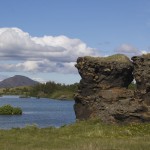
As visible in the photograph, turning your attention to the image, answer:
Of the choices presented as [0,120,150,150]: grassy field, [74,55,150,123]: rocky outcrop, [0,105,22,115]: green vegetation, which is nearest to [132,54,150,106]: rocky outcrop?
[74,55,150,123]: rocky outcrop

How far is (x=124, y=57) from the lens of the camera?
54.5 m

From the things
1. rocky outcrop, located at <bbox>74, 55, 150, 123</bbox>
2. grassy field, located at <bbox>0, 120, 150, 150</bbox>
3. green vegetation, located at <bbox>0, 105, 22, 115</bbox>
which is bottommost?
grassy field, located at <bbox>0, 120, 150, 150</bbox>

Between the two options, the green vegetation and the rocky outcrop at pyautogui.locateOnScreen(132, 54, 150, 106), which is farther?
the green vegetation

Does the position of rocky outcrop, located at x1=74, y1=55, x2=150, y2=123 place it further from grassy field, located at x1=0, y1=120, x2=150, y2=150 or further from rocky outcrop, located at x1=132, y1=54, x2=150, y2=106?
grassy field, located at x1=0, y1=120, x2=150, y2=150

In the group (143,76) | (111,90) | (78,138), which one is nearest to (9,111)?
(111,90)

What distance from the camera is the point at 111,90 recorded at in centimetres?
5338

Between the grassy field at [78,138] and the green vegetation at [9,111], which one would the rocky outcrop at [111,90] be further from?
the green vegetation at [9,111]

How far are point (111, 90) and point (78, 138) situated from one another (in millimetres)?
19918

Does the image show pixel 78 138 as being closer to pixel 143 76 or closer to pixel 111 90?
pixel 143 76

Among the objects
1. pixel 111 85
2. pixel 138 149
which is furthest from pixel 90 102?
pixel 138 149

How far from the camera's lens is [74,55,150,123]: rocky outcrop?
48.1 meters

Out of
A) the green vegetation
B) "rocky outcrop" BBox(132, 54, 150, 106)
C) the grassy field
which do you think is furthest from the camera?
the green vegetation

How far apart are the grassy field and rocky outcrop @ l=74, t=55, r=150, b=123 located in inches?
132

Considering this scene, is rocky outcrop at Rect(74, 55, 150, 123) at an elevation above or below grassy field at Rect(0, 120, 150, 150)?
above
